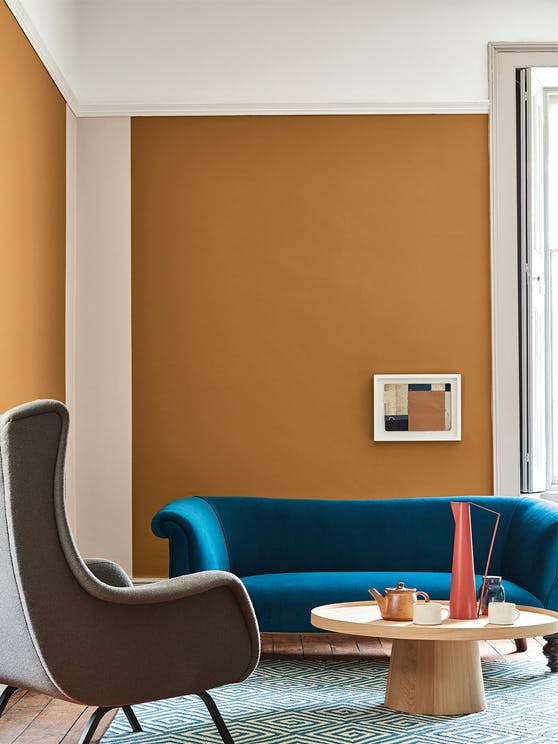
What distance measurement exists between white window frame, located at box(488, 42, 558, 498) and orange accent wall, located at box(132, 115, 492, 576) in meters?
0.07

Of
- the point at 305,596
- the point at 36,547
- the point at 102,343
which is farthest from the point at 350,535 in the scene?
the point at 36,547

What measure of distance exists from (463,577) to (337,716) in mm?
684

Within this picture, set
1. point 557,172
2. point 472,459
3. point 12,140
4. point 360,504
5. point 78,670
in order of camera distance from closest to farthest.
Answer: point 78,670 < point 12,140 < point 360,504 < point 472,459 < point 557,172

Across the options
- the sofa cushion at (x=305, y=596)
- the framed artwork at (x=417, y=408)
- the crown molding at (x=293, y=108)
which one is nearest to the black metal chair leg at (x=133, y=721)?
the sofa cushion at (x=305, y=596)

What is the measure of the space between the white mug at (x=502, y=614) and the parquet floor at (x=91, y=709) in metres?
1.02

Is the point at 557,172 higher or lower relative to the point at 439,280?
higher

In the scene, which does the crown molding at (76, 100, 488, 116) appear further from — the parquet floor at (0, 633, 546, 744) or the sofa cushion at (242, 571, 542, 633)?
the parquet floor at (0, 633, 546, 744)

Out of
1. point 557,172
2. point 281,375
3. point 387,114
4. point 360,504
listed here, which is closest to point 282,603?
point 360,504

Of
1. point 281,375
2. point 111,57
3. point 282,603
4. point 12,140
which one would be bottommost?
point 282,603

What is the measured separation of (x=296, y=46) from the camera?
5414mm

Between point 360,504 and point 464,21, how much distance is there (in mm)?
2861

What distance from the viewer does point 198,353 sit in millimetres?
5344

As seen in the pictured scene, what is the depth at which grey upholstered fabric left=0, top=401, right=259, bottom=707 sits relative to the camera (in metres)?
2.36

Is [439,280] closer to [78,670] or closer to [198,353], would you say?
[198,353]
